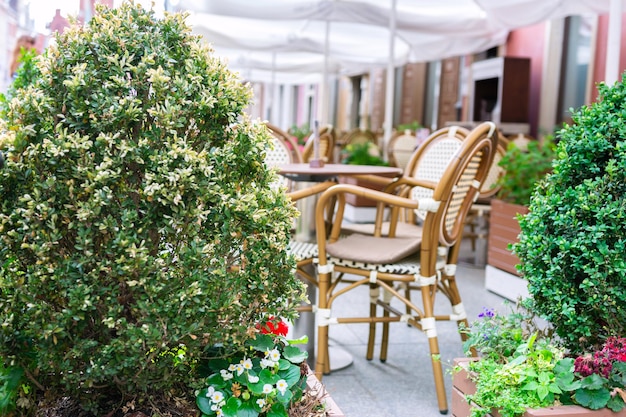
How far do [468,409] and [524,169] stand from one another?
2722mm

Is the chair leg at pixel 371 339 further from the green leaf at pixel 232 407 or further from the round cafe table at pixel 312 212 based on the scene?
the green leaf at pixel 232 407

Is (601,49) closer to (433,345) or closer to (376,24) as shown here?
(376,24)

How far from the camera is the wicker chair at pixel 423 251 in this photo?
257 cm

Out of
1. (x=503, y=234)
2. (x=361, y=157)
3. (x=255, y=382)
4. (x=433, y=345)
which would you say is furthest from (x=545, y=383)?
(x=361, y=157)

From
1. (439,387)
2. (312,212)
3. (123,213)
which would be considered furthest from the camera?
(312,212)

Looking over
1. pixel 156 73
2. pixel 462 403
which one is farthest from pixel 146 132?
pixel 462 403

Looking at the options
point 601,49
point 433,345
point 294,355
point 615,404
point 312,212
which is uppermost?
point 601,49

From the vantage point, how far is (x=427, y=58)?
8953 mm

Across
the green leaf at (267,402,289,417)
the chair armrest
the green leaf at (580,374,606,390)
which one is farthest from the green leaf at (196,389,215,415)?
the chair armrest

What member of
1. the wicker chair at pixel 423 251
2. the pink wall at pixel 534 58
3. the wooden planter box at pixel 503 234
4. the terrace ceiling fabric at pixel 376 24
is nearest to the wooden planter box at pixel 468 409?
the wicker chair at pixel 423 251

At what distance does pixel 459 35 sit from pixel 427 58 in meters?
1.65

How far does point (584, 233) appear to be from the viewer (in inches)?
74.5

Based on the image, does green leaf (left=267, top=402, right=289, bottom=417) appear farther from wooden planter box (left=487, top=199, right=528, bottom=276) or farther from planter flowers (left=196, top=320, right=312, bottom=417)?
wooden planter box (left=487, top=199, right=528, bottom=276)

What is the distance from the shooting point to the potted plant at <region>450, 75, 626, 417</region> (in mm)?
1776
